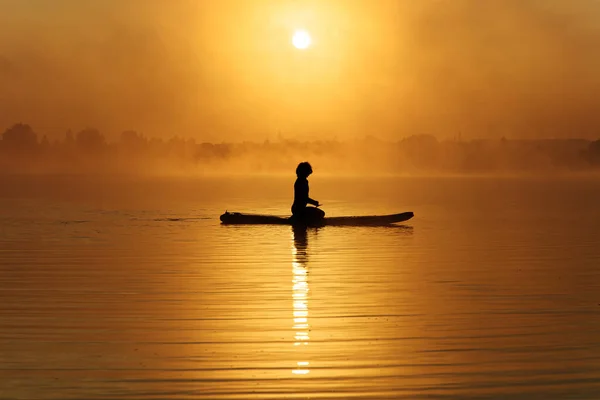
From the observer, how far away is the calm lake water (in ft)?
30.1

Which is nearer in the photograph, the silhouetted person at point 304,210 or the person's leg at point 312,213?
the silhouetted person at point 304,210

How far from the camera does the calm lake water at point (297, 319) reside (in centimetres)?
919

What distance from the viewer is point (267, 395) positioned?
8.67 meters

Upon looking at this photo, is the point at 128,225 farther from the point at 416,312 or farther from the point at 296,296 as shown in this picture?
the point at 416,312

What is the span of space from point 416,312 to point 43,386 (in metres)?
6.01

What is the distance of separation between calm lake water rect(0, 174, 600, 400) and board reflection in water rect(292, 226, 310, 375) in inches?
1.9

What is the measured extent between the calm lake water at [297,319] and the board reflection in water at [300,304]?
0.16ft

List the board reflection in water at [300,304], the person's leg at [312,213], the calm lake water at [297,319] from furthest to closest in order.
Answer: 1. the person's leg at [312,213]
2. the board reflection in water at [300,304]
3. the calm lake water at [297,319]

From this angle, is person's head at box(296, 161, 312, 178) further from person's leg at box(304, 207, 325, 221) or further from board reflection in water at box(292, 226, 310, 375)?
board reflection in water at box(292, 226, 310, 375)

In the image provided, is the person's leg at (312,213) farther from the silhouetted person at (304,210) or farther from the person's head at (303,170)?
the person's head at (303,170)

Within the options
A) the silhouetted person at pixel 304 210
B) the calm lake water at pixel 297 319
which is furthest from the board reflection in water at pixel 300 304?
the silhouetted person at pixel 304 210

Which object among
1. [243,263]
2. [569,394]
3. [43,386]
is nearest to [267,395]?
[43,386]

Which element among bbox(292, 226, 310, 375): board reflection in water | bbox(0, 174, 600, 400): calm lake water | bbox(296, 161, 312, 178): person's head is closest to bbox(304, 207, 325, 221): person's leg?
bbox(296, 161, 312, 178): person's head

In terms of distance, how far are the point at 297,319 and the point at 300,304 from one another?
1.34 metres
